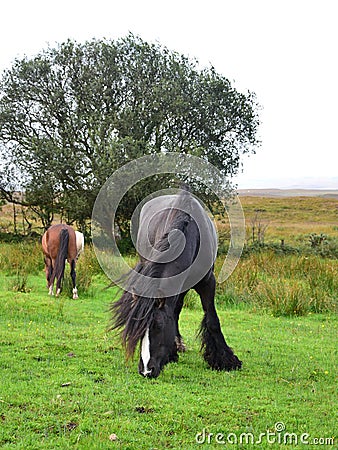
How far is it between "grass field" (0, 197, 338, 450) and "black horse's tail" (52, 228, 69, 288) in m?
0.59

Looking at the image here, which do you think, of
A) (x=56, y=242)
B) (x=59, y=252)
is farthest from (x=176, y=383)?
(x=56, y=242)

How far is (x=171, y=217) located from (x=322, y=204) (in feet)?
125

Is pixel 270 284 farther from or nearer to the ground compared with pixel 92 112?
nearer to the ground

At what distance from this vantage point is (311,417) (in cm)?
423

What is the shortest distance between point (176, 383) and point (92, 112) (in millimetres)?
17567

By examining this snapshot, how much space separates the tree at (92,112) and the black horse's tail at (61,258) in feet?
31.2

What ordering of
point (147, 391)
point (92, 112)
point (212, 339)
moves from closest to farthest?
point (147, 391) < point (212, 339) < point (92, 112)

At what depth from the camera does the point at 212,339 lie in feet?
19.4

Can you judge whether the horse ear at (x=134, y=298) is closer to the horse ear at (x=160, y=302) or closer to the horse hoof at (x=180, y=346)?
the horse ear at (x=160, y=302)

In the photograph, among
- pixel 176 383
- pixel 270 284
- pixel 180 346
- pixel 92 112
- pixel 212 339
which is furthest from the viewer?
pixel 92 112

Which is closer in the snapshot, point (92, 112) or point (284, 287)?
point (284, 287)

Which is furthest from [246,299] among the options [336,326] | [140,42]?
[140,42]

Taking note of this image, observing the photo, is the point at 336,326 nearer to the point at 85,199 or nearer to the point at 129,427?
the point at 129,427

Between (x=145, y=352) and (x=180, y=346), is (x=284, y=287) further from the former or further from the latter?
(x=145, y=352)
